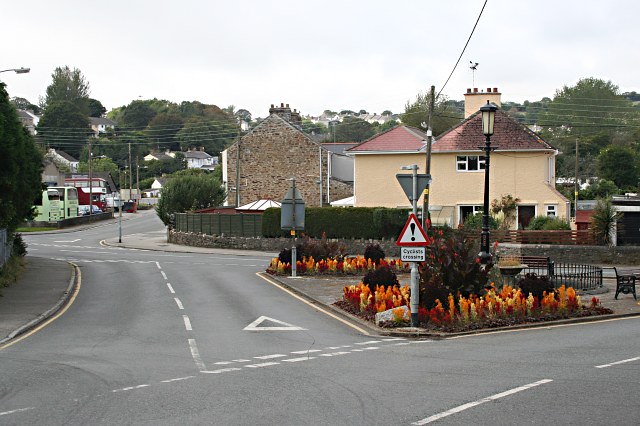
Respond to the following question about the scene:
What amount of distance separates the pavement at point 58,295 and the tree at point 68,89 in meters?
142

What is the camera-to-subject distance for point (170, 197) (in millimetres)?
61125

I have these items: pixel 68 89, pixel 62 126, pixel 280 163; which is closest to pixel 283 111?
pixel 280 163

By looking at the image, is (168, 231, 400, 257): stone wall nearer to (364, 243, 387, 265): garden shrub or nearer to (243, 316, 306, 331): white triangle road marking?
(364, 243, 387, 265): garden shrub

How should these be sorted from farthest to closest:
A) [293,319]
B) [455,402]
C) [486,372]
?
1. [293,319]
2. [486,372]
3. [455,402]

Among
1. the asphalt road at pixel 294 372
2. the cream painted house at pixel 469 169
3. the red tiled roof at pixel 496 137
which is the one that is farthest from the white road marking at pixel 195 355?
the red tiled roof at pixel 496 137

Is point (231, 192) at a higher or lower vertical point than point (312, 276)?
higher

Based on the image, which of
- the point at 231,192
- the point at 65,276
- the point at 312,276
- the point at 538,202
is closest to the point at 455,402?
the point at 312,276

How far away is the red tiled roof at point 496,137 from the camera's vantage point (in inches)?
1868

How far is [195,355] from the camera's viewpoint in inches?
574

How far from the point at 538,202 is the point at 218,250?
1970 cm

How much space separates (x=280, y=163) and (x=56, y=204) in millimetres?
26846

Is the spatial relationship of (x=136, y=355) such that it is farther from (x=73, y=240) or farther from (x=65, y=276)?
(x=73, y=240)

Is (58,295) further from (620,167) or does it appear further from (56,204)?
(620,167)

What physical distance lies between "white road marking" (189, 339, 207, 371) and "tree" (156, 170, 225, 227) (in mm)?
44937
